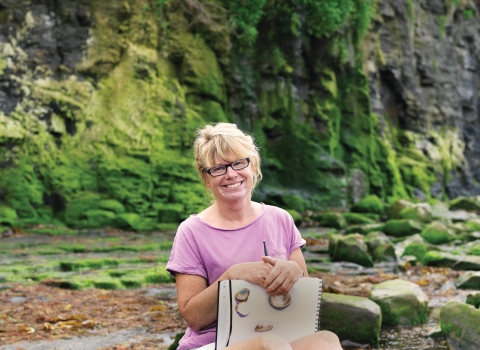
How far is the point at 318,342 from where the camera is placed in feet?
7.92

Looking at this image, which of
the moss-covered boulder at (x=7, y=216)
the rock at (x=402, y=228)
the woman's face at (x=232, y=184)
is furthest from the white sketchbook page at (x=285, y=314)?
the rock at (x=402, y=228)

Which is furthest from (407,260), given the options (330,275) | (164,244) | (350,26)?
(350,26)

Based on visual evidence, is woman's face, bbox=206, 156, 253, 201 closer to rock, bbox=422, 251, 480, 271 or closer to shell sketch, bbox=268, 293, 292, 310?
shell sketch, bbox=268, 293, 292, 310

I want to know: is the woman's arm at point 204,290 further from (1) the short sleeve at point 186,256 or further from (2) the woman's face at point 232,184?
(2) the woman's face at point 232,184

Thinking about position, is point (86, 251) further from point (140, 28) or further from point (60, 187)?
point (140, 28)

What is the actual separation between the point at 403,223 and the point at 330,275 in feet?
20.4

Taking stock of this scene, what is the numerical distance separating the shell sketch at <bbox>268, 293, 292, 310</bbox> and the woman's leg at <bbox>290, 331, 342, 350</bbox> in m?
0.17

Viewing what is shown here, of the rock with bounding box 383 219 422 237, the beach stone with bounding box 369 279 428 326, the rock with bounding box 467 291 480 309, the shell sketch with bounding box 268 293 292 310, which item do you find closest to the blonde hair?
the shell sketch with bounding box 268 293 292 310

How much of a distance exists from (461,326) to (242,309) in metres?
2.56

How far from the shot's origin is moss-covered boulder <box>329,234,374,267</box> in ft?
30.3

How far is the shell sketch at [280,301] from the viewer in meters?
2.38

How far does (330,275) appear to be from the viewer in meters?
8.08

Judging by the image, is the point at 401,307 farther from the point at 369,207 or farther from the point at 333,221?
the point at 369,207

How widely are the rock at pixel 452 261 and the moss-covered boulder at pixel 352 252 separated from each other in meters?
0.90
